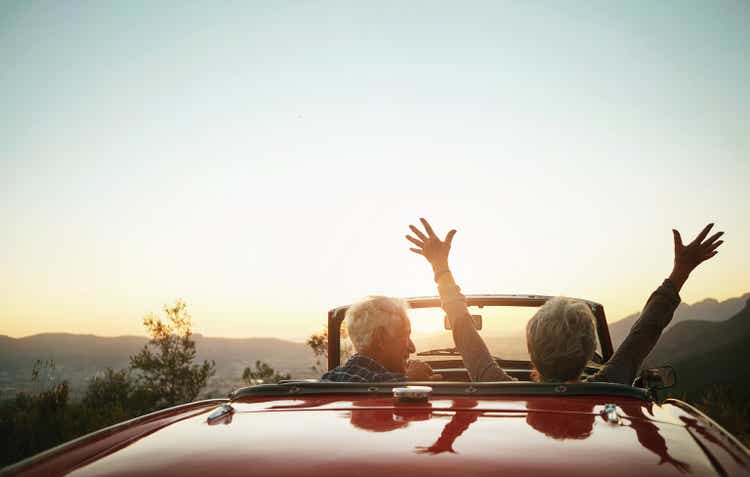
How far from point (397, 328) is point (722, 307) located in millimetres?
121751

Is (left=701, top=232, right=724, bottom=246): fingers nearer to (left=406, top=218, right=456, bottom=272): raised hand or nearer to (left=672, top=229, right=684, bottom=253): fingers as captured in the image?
(left=672, top=229, right=684, bottom=253): fingers

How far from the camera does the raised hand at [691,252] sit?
3.31m

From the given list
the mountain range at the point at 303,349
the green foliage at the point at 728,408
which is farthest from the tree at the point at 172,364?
the mountain range at the point at 303,349

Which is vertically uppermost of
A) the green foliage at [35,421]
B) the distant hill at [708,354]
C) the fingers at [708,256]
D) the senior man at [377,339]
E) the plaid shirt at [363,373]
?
the fingers at [708,256]

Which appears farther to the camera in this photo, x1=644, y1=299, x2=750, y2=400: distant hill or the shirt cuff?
x1=644, y1=299, x2=750, y2=400: distant hill

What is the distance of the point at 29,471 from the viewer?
5.34 feet

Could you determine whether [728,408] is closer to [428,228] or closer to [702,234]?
[702,234]

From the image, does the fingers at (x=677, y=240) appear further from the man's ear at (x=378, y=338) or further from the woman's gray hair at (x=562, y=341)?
the man's ear at (x=378, y=338)

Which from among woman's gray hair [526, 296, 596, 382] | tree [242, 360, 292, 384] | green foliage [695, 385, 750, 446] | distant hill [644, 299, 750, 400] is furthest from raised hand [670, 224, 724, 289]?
tree [242, 360, 292, 384]

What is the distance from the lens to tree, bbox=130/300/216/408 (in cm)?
1858

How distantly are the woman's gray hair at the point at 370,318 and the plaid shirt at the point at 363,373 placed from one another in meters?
0.08

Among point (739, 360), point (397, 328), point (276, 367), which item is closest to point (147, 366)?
point (276, 367)

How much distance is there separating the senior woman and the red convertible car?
1.13 ft

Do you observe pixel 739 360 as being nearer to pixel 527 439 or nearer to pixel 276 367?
pixel 276 367
